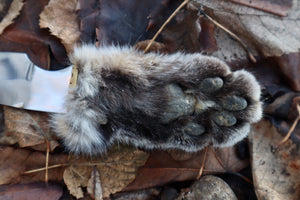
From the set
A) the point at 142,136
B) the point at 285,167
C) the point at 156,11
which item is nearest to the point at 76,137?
the point at 142,136

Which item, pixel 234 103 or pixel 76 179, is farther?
pixel 76 179

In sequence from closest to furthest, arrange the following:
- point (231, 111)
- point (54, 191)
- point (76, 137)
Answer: point (231, 111) < point (76, 137) < point (54, 191)

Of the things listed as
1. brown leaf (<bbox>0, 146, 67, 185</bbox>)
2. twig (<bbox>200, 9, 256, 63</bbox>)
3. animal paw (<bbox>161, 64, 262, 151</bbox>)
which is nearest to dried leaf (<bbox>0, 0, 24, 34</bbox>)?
brown leaf (<bbox>0, 146, 67, 185</bbox>)

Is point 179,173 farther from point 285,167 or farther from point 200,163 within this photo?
point 285,167

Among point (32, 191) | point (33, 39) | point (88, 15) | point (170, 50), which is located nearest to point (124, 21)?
point (88, 15)

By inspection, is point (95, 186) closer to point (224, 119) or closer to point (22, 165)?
point (22, 165)

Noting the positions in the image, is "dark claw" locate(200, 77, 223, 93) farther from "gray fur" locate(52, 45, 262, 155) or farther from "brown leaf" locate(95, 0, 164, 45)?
"brown leaf" locate(95, 0, 164, 45)
